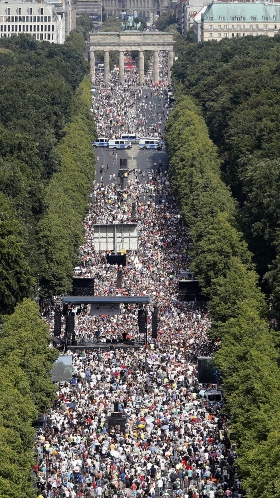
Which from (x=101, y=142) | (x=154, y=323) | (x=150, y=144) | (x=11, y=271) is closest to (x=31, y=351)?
(x=11, y=271)

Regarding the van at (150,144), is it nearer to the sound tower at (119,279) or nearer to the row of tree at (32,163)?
the row of tree at (32,163)

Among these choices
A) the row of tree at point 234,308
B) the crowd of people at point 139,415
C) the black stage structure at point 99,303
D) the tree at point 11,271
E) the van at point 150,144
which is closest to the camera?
the row of tree at point 234,308

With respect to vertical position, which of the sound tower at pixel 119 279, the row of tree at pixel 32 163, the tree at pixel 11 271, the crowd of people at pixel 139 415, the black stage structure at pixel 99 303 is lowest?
the crowd of people at pixel 139 415

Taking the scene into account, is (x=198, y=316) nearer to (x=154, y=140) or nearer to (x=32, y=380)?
(x=32, y=380)

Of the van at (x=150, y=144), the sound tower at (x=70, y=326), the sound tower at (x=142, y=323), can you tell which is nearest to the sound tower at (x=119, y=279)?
the sound tower at (x=142, y=323)

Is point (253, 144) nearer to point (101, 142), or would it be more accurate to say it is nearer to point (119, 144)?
point (119, 144)

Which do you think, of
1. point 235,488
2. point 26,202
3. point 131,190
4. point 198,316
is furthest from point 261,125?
point 235,488
